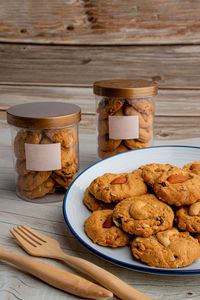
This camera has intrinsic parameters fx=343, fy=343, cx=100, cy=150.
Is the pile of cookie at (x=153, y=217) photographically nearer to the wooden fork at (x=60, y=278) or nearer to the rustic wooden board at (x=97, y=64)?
the wooden fork at (x=60, y=278)

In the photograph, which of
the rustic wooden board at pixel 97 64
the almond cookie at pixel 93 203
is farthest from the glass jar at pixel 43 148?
the rustic wooden board at pixel 97 64

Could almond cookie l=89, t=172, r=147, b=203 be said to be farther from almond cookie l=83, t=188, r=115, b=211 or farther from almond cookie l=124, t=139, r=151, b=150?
almond cookie l=124, t=139, r=151, b=150

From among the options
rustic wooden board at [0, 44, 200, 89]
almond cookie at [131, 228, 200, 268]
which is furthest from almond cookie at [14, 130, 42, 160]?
rustic wooden board at [0, 44, 200, 89]

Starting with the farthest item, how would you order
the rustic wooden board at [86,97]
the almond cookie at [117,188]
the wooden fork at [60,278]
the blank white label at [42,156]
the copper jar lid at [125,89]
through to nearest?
the rustic wooden board at [86,97] → the copper jar lid at [125,89] → the blank white label at [42,156] → the almond cookie at [117,188] → the wooden fork at [60,278]

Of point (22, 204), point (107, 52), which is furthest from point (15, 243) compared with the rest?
point (107, 52)

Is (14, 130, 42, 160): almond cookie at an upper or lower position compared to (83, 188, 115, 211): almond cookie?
upper

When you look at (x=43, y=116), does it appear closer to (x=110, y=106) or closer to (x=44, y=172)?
(x=44, y=172)

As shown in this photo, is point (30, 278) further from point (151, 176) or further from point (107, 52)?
point (107, 52)
